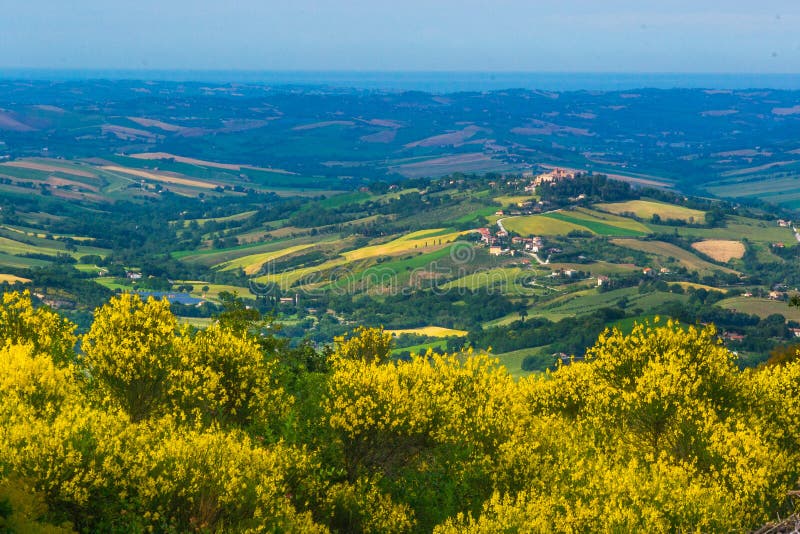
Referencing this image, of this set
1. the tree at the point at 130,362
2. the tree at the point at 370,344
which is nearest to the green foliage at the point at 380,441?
the tree at the point at 130,362

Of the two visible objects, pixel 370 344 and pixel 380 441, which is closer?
pixel 380 441

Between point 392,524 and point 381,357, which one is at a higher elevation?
point 392,524

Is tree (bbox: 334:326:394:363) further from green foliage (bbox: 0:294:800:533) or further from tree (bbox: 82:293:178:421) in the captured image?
tree (bbox: 82:293:178:421)

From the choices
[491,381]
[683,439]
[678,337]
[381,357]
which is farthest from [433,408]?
[381,357]

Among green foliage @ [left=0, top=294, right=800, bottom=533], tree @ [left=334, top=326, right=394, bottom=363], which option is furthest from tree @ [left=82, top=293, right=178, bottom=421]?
tree @ [left=334, top=326, right=394, bottom=363]

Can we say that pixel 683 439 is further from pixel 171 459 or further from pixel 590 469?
pixel 171 459

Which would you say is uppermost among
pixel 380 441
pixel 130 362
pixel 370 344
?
pixel 130 362

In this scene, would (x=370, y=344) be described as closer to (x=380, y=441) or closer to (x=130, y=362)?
(x=130, y=362)

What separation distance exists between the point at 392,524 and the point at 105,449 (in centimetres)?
1519

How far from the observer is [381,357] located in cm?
9269

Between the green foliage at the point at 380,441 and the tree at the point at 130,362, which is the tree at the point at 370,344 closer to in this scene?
the green foliage at the point at 380,441

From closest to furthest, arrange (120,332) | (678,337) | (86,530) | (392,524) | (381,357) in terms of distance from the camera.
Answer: (86,530) < (392,524) < (120,332) < (678,337) < (381,357)

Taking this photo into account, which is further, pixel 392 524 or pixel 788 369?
pixel 788 369

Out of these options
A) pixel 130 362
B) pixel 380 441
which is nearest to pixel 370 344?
pixel 130 362
